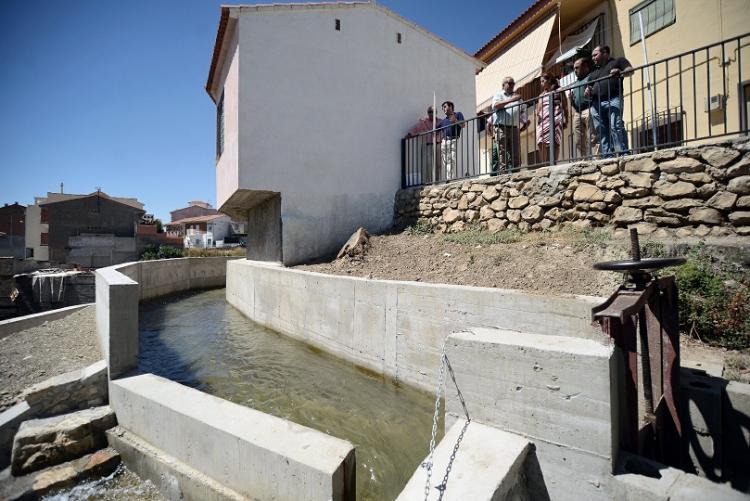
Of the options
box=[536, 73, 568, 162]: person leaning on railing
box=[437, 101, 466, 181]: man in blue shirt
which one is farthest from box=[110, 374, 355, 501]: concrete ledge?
box=[437, 101, 466, 181]: man in blue shirt

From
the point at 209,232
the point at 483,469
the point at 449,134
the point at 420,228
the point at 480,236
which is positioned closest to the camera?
the point at 483,469

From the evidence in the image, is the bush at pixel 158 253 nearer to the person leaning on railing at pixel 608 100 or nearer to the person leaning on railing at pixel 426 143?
the person leaning on railing at pixel 426 143

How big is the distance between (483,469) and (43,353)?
689 centimetres

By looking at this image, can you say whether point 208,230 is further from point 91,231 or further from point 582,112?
point 582,112

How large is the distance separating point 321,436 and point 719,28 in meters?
12.1

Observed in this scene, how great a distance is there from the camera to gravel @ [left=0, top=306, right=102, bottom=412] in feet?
15.2

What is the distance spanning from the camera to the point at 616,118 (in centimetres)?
590

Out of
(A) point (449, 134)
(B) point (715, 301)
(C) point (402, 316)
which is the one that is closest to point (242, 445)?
(C) point (402, 316)

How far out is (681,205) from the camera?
15.9ft

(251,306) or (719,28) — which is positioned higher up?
(719,28)

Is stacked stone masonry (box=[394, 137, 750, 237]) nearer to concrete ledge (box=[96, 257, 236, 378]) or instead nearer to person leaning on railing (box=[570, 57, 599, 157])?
person leaning on railing (box=[570, 57, 599, 157])

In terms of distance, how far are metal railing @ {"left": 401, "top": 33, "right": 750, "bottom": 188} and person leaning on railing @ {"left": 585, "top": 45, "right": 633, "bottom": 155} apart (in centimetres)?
2

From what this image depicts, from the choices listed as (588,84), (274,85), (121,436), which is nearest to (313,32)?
(274,85)

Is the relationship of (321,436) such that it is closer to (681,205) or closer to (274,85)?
(681,205)
